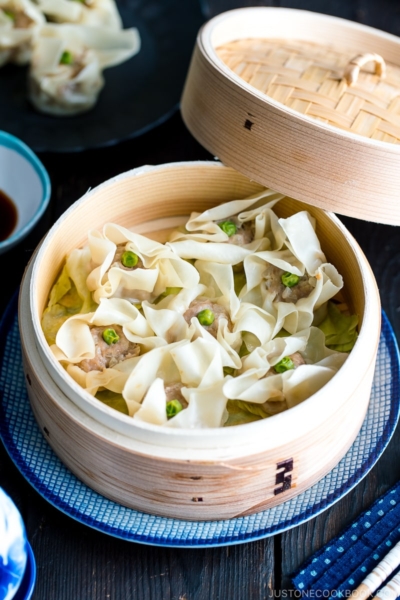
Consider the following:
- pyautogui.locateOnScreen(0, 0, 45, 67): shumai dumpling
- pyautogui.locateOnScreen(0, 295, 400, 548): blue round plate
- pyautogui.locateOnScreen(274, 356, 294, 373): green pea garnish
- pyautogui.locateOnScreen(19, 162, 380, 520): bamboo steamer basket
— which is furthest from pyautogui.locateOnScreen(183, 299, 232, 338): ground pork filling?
pyautogui.locateOnScreen(0, 0, 45, 67): shumai dumpling

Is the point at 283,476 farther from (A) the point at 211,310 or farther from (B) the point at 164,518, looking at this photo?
(A) the point at 211,310

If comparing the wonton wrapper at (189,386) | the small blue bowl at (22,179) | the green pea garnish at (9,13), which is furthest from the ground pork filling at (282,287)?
the green pea garnish at (9,13)

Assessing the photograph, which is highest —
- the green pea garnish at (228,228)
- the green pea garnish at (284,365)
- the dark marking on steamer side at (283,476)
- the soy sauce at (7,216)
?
the green pea garnish at (228,228)

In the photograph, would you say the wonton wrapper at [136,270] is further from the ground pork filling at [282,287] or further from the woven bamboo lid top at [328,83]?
the woven bamboo lid top at [328,83]

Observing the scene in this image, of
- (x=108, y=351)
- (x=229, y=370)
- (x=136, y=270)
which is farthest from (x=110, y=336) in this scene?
(x=229, y=370)

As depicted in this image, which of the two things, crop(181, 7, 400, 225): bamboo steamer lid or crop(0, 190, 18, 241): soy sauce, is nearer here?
crop(181, 7, 400, 225): bamboo steamer lid

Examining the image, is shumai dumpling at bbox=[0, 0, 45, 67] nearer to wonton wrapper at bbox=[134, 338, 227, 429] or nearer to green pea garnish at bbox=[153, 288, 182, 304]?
green pea garnish at bbox=[153, 288, 182, 304]
